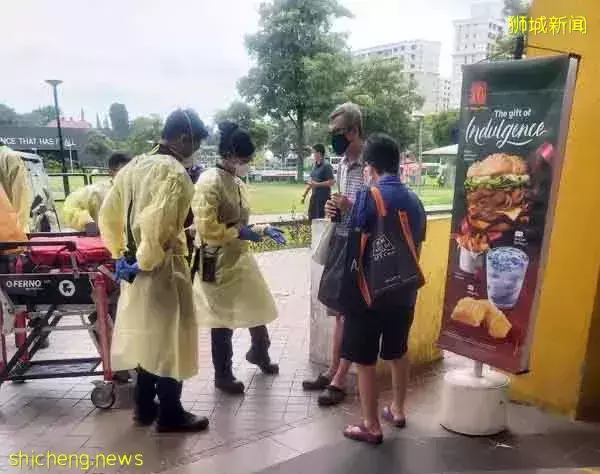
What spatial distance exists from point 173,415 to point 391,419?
120 cm

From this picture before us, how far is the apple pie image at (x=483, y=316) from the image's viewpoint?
2621 mm

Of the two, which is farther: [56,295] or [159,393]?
[56,295]

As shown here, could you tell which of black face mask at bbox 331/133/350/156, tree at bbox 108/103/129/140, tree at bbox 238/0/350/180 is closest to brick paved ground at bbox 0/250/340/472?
black face mask at bbox 331/133/350/156

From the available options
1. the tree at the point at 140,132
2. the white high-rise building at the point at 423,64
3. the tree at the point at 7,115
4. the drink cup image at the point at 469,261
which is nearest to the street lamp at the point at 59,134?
the tree at the point at 7,115

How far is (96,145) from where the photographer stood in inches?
273

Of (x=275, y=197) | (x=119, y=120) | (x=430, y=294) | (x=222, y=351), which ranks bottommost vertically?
→ (x=275, y=197)

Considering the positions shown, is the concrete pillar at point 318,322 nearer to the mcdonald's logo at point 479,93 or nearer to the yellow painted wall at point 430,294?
the yellow painted wall at point 430,294

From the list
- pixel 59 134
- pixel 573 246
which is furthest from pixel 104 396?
pixel 59 134

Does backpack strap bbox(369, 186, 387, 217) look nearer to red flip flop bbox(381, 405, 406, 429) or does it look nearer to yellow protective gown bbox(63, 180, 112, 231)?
red flip flop bbox(381, 405, 406, 429)

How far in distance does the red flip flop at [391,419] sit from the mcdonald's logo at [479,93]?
1741 mm

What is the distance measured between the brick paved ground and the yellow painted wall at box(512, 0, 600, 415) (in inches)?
56.0

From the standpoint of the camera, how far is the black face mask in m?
3.12

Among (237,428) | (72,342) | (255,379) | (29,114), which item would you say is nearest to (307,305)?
(255,379)

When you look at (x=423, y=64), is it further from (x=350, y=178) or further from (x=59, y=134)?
(x=59, y=134)
